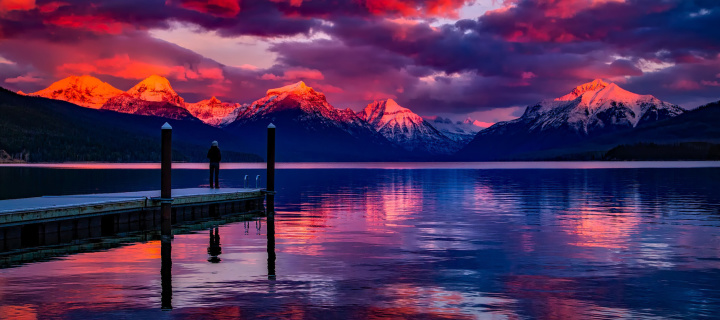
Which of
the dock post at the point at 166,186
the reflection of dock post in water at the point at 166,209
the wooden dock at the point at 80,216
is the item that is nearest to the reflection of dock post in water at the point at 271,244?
the reflection of dock post in water at the point at 166,209

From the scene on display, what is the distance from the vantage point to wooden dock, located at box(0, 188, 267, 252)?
31.3m

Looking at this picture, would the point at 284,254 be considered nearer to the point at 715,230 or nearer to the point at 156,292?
the point at 156,292

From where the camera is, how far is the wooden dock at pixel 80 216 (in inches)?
1232

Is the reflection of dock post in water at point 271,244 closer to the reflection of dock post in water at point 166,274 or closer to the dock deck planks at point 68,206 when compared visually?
the reflection of dock post in water at point 166,274

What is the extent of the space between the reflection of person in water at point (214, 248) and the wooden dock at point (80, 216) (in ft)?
9.43

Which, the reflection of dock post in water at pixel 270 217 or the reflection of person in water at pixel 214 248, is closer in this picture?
the reflection of dock post in water at pixel 270 217

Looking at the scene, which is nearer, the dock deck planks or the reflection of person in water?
the reflection of person in water

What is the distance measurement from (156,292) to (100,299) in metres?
1.74

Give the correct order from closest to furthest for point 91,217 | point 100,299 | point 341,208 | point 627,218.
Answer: point 100,299, point 91,217, point 627,218, point 341,208

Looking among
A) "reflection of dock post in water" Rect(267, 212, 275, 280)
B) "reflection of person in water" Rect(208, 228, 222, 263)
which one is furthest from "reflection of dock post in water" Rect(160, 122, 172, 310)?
"reflection of dock post in water" Rect(267, 212, 275, 280)

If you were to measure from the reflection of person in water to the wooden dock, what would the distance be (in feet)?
9.43

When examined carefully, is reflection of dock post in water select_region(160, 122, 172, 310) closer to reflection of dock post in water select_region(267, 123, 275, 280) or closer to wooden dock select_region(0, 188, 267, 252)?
wooden dock select_region(0, 188, 267, 252)

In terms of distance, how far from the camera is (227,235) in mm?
38094

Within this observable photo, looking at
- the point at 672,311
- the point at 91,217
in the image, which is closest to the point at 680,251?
the point at 672,311
